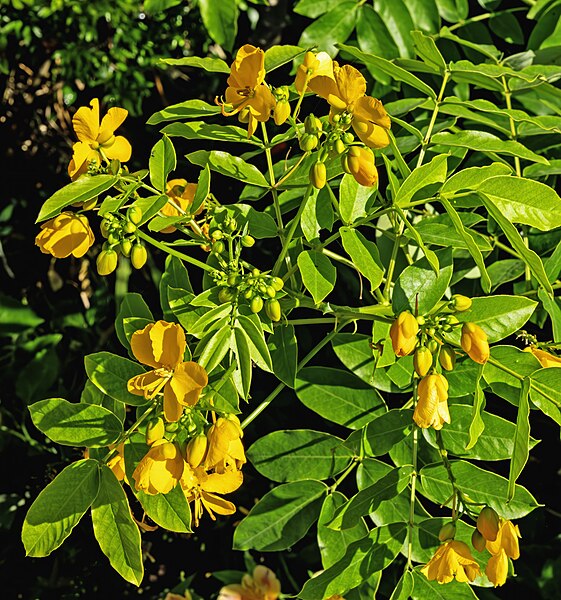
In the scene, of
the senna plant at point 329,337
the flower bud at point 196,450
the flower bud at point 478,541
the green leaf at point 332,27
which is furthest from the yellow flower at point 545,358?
the green leaf at point 332,27

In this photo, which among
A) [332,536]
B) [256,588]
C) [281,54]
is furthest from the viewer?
[256,588]

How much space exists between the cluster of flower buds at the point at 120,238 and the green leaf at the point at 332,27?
706 millimetres

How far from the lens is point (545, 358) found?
1.05 metres

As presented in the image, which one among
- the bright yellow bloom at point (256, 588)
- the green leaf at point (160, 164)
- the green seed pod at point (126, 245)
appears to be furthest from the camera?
the bright yellow bloom at point (256, 588)

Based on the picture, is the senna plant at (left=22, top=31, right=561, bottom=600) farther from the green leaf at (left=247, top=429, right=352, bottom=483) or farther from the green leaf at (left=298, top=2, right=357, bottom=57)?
the green leaf at (left=298, top=2, right=357, bottom=57)

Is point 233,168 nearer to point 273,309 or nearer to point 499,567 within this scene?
point 273,309

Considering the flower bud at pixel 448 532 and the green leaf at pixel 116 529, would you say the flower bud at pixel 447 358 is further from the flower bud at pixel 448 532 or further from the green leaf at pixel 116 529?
the green leaf at pixel 116 529

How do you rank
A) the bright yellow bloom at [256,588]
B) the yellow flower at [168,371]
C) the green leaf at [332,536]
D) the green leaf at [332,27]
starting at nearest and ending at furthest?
the yellow flower at [168,371] < the green leaf at [332,536] < the green leaf at [332,27] < the bright yellow bloom at [256,588]

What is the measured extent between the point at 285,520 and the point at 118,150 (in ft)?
2.07

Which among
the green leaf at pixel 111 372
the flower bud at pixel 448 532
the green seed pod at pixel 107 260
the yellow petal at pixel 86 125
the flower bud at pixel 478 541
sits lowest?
the flower bud at pixel 478 541

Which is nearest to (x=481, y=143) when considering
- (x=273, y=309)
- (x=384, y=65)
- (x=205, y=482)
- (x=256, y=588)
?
(x=384, y=65)

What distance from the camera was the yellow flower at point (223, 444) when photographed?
34.6 inches

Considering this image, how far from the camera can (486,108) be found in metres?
1.17

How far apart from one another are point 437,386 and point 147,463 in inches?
14.1
